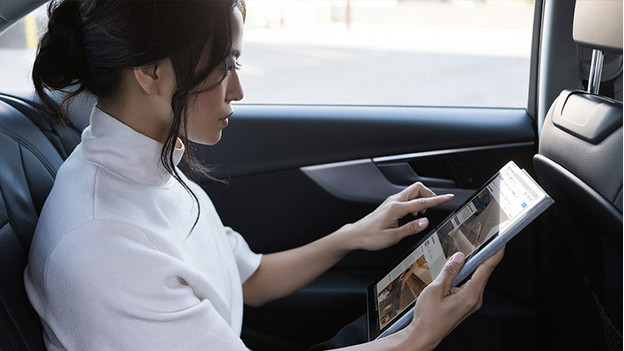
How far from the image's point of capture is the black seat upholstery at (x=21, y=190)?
1092 mm

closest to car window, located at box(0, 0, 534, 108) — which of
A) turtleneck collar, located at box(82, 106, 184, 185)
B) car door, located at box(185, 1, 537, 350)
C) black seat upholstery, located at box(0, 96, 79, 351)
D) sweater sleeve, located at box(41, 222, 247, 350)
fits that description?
car door, located at box(185, 1, 537, 350)

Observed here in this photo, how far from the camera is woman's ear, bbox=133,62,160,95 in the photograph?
42.3 inches

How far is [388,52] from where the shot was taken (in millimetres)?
3027

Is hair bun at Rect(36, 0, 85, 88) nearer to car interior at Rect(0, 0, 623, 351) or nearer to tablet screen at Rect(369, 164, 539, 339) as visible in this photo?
car interior at Rect(0, 0, 623, 351)

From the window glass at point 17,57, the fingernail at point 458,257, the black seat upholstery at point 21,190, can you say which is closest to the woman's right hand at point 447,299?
the fingernail at point 458,257

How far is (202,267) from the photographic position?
1.23 m

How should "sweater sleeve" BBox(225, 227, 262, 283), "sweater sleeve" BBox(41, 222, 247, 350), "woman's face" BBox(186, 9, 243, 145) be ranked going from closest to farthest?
1. "sweater sleeve" BBox(41, 222, 247, 350)
2. "woman's face" BBox(186, 9, 243, 145)
3. "sweater sleeve" BBox(225, 227, 262, 283)

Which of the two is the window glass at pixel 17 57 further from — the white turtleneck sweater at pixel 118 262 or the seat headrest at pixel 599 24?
the seat headrest at pixel 599 24

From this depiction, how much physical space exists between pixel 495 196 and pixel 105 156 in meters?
0.62

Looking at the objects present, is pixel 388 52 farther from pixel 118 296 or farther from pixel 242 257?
pixel 118 296

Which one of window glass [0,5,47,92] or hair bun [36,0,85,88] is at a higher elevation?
hair bun [36,0,85,88]

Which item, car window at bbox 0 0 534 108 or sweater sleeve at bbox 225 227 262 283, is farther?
car window at bbox 0 0 534 108

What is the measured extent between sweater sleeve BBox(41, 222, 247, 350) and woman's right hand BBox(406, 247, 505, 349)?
1.03ft

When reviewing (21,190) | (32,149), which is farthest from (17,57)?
(21,190)
